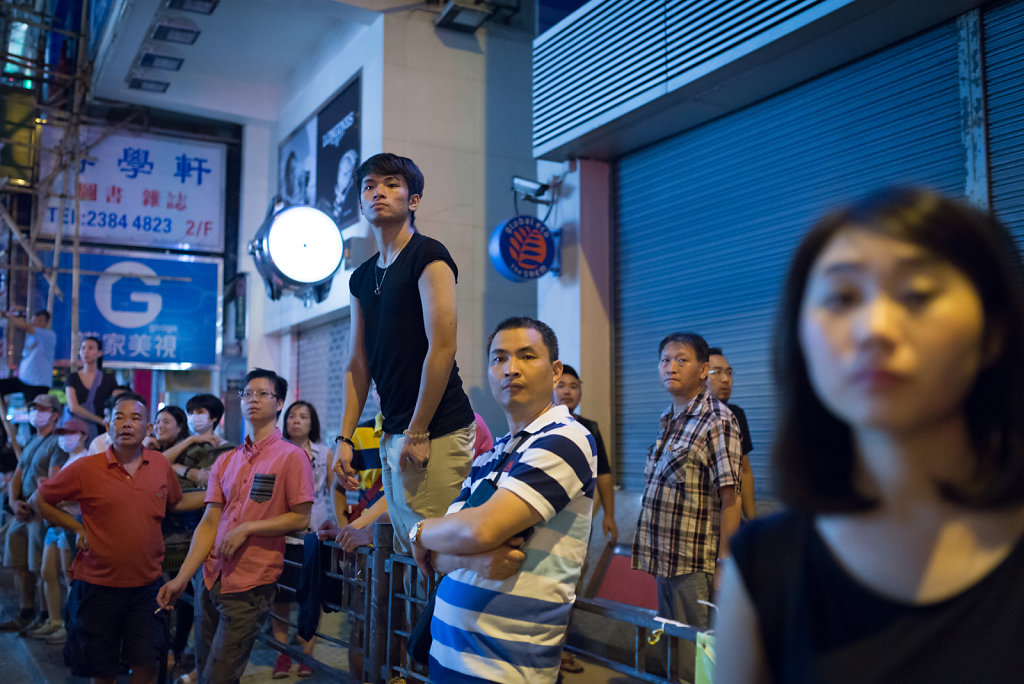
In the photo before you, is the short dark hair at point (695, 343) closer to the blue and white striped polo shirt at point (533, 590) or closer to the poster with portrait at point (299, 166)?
the blue and white striped polo shirt at point (533, 590)

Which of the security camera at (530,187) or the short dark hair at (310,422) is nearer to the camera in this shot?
the short dark hair at (310,422)

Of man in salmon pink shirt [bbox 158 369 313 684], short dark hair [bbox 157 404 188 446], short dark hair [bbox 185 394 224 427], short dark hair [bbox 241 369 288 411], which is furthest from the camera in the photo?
short dark hair [bbox 185 394 224 427]

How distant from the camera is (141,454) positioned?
16.6 feet

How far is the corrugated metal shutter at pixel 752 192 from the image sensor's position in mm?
5410

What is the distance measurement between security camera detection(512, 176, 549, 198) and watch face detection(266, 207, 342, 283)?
246 centimetres

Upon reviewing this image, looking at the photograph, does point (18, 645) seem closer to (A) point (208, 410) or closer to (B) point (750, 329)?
(A) point (208, 410)

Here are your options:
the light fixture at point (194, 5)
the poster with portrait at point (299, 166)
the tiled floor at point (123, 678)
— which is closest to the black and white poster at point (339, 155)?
the poster with portrait at point (299, 166)

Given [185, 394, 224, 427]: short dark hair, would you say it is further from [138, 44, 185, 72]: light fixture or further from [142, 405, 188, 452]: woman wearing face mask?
[138, 44, 185, 72]: light fixture

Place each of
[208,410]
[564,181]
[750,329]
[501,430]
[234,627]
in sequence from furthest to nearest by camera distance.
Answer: [501,430], [564,181], [208,410], [750,329], [234,627]

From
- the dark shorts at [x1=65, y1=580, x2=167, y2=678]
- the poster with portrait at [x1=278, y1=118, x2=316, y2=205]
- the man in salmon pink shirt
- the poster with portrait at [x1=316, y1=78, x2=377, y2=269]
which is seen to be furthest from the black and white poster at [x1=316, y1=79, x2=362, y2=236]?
the dark shorts at [x1=65, y1=580, x2=167, y2=678]

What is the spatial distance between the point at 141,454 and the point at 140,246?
928 cm

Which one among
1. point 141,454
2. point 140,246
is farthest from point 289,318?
point 141,454

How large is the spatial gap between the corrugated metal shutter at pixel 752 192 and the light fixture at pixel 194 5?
5.78 meters

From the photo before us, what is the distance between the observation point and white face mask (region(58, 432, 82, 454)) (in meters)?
7.20
